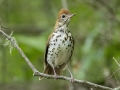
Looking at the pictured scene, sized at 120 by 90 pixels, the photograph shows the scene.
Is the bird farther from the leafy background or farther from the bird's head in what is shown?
the leafy background

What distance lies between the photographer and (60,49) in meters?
5.68

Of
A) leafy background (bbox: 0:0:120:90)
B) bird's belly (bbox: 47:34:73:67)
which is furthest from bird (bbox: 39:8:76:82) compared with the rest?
leafy background (bbox: 0:0:120:90)

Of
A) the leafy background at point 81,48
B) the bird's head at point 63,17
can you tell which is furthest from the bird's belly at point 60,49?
the leafy background at point 81,48

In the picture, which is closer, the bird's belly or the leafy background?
the bird's belly

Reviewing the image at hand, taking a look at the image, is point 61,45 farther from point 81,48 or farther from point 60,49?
point 81,48

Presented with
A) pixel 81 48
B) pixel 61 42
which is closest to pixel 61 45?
pixel 61 42

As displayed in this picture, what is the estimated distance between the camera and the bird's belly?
18.5 feet

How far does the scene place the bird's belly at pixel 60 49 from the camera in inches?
222

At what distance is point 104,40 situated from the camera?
7.32m

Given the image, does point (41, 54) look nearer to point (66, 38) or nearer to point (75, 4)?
point (75, 4)

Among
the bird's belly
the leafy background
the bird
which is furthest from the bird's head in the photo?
the leafy background

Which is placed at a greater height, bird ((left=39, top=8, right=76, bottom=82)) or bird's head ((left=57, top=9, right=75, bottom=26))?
bird's head ((left=57, top=9, right=75, bottom=26))

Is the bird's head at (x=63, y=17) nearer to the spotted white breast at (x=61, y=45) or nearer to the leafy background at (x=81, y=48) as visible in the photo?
the spotted white breast at (x=61, y=45)

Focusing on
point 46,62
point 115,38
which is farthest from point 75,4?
point 46,62
